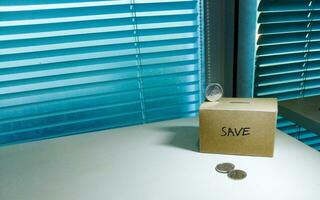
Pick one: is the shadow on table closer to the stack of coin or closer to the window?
the stack of coin

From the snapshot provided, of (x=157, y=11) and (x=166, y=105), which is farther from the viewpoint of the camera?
(x=166, y=105)

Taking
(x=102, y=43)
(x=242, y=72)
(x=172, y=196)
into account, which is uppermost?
(x=102, y=43)

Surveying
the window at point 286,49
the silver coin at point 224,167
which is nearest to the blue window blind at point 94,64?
the window at point 286,49

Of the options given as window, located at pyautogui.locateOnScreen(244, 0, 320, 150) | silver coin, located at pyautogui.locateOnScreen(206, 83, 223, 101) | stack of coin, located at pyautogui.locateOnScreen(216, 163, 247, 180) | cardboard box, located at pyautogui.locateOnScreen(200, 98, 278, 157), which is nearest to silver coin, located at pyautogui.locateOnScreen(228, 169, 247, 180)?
stack of coin, located at pyautogui.locateOnScreen(216, 163, 247, 180)

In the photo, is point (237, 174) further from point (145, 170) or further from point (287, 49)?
point (287, 49)

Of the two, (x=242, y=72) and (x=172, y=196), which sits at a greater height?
(x=242, y=72)

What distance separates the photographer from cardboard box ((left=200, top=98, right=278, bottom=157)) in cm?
85

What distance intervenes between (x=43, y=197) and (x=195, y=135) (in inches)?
22.8

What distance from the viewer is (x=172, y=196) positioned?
0.71 m

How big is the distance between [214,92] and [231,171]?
0.29 meters

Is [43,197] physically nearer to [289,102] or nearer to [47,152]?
[47,152]

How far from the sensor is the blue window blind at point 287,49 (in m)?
1.29

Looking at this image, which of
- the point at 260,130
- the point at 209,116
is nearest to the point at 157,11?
the point at 209,116

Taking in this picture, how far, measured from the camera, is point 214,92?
3.16 feet
